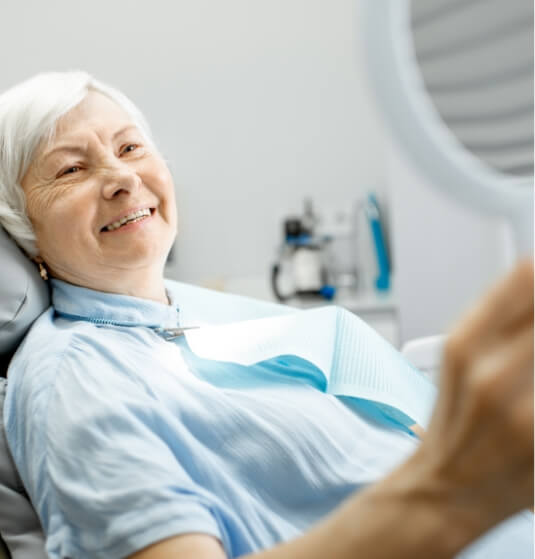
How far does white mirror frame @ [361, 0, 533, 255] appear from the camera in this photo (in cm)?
46

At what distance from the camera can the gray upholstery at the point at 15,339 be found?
2.93ft

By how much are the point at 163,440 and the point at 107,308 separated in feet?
0.99

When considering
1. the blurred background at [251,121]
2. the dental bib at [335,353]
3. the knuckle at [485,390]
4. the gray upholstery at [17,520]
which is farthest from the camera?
the blurred background at [251,121]

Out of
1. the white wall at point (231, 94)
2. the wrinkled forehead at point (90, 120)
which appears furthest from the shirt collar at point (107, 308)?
the white wall at point (231, 94)

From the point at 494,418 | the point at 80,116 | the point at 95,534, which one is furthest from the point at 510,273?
the point at 80,116

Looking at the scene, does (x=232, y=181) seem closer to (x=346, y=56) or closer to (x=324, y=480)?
(x=346, y=56)

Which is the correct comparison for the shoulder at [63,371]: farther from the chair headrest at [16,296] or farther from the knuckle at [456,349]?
the knuckle at [456,349]

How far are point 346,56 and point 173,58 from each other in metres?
0.82

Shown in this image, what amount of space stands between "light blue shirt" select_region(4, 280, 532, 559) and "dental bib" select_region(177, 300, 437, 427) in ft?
0.08

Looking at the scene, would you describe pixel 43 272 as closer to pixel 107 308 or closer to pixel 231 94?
pixel 107 308

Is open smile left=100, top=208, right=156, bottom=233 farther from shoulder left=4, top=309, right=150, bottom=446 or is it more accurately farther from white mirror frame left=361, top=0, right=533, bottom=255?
white mirror frame left=361, top=0, right=533, bottom=255

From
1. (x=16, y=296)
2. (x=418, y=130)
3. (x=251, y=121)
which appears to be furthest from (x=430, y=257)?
(x=418, y=130)

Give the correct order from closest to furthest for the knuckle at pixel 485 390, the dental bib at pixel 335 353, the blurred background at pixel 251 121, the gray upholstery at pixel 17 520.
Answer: the knuckle at pixel 485 390
the gray upholstery at pixel 17 520
the dental bib at pixel 335 353
the blurred background at pixel 251 121

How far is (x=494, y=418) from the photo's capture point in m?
0.38
